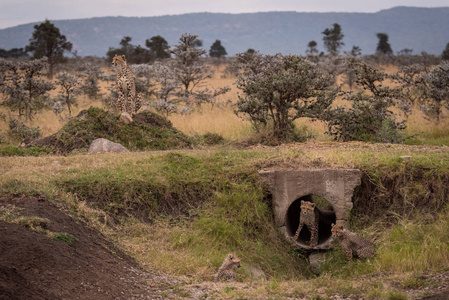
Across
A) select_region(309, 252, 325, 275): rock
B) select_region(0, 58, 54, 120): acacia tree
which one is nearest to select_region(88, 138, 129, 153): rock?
select_region(309, 252, 325, 275): rock

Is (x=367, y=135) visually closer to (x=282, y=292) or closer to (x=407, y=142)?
(x=407, y=142)

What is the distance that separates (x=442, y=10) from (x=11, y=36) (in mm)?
149634

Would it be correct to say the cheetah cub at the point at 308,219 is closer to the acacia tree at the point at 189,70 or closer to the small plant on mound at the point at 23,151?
the small plant on mound at the point at 23,151

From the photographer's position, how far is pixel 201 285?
6.60m

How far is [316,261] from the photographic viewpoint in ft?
28.3

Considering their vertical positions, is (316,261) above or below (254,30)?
below

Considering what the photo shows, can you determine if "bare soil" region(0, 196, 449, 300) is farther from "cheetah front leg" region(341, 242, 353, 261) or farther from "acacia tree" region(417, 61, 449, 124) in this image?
"acacia tree" region(417, 61, 449, 124)

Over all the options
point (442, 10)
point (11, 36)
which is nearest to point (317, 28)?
point (442, 10)

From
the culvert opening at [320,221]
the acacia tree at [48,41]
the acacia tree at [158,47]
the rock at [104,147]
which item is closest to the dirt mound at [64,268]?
the culvert opening at [320,221]

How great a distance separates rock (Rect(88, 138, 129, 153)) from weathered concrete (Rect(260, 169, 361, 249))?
3524 millimetres

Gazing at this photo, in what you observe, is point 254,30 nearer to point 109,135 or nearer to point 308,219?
point 109,135

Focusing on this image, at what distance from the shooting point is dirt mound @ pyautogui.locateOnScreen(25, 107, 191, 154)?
455 inches

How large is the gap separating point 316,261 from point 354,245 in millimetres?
943

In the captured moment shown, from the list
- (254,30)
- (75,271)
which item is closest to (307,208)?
(75,271)
